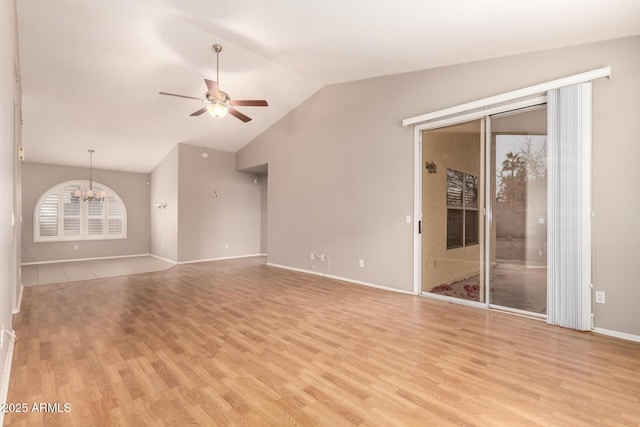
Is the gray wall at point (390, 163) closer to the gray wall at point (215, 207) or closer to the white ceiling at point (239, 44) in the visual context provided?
the white ceiling at point (239, 44)

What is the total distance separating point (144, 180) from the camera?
9484mm

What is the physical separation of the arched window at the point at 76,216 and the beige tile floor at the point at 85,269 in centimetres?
88

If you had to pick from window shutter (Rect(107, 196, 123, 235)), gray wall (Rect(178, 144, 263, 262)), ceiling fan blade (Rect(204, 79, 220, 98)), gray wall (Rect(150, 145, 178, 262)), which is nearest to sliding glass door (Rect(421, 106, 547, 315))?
ceiling fan blade (Rect(204, 79, 220, 98))

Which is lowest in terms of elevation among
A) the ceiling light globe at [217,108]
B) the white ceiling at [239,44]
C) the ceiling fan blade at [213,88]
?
the ceiling light globe at [217,108]

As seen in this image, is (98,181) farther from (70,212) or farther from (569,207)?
(569,207)

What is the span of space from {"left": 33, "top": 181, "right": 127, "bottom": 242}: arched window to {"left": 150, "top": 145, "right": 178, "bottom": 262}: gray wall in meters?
0.99

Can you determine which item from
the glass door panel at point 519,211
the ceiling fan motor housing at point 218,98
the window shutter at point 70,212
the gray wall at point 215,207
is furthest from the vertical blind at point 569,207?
the window shutter at point 70,212

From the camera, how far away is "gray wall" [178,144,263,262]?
25.1 ft

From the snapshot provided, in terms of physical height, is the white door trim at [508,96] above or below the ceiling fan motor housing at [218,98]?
below

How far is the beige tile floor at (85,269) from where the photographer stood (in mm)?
5746

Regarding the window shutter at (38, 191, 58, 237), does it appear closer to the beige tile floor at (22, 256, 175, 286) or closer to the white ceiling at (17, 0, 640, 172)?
the beige tile floor at (22, 256, 175, 286)

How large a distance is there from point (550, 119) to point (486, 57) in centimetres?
116

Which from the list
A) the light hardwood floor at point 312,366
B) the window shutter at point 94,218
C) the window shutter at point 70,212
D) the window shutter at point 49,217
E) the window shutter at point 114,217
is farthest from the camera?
the window shutter at point 114,217

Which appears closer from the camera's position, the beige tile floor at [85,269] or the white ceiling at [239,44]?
the white ceiling at [239,44]
